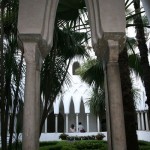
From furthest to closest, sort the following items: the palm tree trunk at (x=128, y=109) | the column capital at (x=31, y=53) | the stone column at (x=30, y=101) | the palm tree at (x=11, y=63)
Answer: the palm tree trunk at (x=128, y=109)
the palm tree at (x=11, y=63)
the column capital at (x=31, y=53)
the stone column at (x=30, y=101)

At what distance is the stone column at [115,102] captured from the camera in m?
3.59

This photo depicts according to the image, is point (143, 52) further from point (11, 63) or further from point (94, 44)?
point (94, 44)

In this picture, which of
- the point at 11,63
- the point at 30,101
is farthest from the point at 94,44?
the point at 11,63

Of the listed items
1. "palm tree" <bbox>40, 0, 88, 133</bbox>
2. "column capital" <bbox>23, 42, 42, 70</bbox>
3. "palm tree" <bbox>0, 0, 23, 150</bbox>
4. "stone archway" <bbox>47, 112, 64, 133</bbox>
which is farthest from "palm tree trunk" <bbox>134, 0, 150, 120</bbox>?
"stone archway" <bbox>47, 112, 64, 133</bbox>

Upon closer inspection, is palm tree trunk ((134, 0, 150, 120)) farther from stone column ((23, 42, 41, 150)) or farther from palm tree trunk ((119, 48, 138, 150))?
stone column ((23, 42, 41, 150))

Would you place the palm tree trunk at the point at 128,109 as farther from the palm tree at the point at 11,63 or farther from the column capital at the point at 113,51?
the column capital at the point at 113,51

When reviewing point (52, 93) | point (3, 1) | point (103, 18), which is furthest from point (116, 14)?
point (52, 93)

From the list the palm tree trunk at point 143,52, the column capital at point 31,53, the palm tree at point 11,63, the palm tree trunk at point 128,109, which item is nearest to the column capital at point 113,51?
the column capital at point 31,53

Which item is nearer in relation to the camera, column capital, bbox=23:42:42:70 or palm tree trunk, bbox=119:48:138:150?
column capital, bbox=23:42:42:70

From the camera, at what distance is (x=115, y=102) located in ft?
12.3

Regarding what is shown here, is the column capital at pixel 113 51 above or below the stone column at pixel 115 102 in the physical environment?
above

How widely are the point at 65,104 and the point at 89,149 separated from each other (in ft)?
38.4

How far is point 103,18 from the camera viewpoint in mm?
3979

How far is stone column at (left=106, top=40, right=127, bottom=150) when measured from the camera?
359 centimetres
